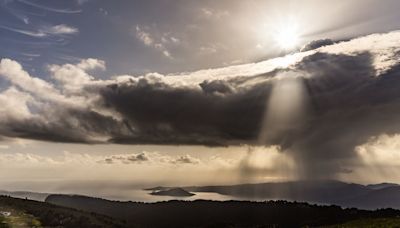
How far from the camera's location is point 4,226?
19400 centimetres

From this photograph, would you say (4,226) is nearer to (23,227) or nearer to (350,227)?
(23,227)

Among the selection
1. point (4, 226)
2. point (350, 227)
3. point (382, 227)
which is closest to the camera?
point (382, 227)

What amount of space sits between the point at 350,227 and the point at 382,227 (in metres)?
12.8

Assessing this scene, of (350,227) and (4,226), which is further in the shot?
(4,226)

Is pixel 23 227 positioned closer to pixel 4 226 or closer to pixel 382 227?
pixel 4 226

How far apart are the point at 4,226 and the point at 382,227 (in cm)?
15494

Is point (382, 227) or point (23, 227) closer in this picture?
point (382, 227)

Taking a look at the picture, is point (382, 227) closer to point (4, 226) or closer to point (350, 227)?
point (350, 227)

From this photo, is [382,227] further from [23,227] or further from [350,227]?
[23,227]

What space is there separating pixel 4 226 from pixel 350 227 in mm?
145052

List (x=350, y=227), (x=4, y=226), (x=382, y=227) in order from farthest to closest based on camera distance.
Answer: (x=4, y=226), (x=350, y=227), (x=382, y=227)

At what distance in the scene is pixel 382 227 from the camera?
9956 centimetres

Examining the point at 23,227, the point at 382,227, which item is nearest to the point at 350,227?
the point at 382,227
